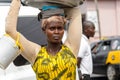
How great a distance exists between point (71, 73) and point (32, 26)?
170 centimetres

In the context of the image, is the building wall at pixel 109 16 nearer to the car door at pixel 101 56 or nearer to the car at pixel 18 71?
the car door at pixel 101 56

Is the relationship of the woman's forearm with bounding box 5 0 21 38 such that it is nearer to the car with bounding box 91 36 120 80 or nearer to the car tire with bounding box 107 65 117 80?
the car with bounding box 91 36 120 80

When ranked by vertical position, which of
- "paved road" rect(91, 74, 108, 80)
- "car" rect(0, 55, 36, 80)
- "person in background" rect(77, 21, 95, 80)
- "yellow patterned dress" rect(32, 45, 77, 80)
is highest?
"yellow patterned dress" rect(32, 45, 77, 80)

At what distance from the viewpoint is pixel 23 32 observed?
4891mm

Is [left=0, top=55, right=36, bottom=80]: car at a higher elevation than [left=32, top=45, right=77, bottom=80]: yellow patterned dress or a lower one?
lower

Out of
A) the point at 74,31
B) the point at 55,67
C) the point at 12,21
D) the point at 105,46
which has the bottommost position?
the point at 105,46

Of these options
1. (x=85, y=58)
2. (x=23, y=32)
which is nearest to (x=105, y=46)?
(x=85, y=58)

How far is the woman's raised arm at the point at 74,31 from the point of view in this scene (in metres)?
3.53

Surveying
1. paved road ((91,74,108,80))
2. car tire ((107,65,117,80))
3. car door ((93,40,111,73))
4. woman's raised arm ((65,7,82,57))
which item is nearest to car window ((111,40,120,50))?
car door ((93,40,111,73))

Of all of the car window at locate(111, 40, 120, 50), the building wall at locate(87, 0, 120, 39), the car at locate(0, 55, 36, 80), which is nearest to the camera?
the car at locate(0, 55, 36, 80)

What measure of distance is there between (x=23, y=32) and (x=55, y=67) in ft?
5.31

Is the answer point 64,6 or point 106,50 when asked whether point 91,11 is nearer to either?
point 106,50

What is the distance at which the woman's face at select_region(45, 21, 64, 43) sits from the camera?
3340 millimetres

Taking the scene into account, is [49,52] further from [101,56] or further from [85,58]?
[101,56]
